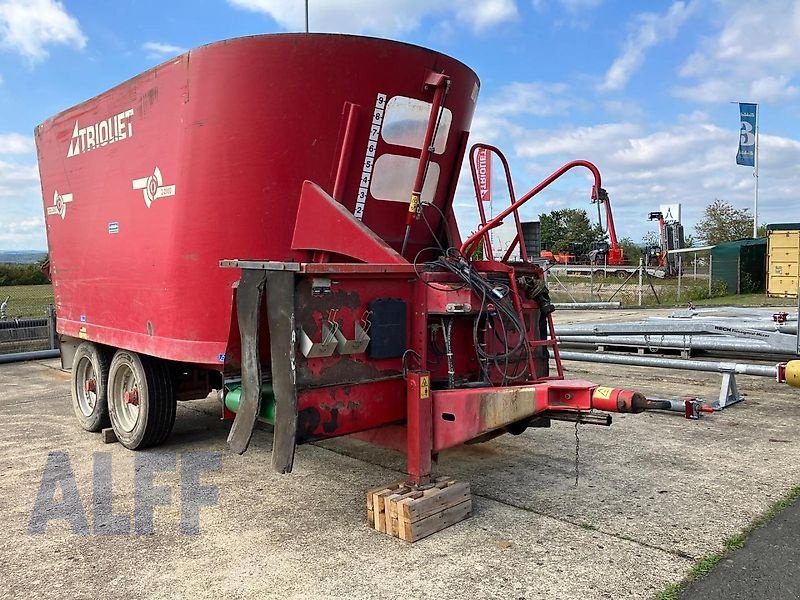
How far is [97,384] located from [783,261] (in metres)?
21.5

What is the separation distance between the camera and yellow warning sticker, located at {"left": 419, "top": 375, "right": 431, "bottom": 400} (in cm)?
394

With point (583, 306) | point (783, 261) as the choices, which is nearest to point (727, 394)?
point (583, 306)

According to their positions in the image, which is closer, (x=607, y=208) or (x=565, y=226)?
(x=607, y=208)

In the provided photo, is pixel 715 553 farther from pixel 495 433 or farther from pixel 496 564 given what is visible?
pixel 495 433

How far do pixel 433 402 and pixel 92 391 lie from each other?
4124 mm

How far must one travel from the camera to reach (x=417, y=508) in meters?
3.75


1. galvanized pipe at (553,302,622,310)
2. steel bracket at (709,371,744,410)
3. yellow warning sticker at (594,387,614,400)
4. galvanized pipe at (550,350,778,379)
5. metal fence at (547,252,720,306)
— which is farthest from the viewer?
metal fence at (547,252,720,306)

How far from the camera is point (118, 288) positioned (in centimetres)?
564

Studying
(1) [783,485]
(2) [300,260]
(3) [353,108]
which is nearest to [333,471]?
(2) [300,260]

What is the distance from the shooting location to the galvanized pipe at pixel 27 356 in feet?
39.0

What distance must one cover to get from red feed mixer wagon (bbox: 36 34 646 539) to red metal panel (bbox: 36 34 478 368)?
0.01 metres

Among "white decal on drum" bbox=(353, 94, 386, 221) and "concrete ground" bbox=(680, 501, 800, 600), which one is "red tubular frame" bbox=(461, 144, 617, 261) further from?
"concrete ground" bbox=(680, 501, 800, 600)

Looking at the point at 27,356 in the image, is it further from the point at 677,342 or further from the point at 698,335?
the point at 698,335

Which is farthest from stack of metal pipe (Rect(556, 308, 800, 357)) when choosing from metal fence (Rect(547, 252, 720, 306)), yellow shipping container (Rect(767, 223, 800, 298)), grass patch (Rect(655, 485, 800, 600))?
yellow shipping container (Rect(767, 223, 800, 298))
